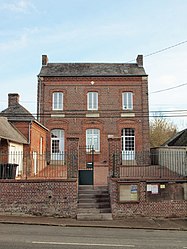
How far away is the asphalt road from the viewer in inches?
314

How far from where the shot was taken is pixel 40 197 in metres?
13.7

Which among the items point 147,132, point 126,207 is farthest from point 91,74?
point 126,207

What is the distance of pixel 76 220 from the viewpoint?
12.9 metres

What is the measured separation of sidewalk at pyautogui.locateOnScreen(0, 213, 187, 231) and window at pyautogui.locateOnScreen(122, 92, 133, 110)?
1718 centimetres

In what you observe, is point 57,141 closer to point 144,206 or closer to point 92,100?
point 92,100

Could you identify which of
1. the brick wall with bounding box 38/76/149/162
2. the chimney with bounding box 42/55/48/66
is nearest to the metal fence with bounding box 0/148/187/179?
the brick wall with bounding box 38/76/149/162

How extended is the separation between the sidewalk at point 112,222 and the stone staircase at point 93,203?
59 centimetres

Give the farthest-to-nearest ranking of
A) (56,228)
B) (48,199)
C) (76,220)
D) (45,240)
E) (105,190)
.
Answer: (105,190)
(48,199)
(76,220)
(56,228)
(45,240)

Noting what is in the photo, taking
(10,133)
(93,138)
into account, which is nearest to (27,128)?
(10,133)

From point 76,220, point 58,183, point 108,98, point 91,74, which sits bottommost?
point 76,220

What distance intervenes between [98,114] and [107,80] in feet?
11.3

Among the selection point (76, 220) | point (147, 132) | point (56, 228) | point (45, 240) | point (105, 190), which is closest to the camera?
point (45, 240)

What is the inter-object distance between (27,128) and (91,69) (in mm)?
10927

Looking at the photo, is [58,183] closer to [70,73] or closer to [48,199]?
[48,199]
